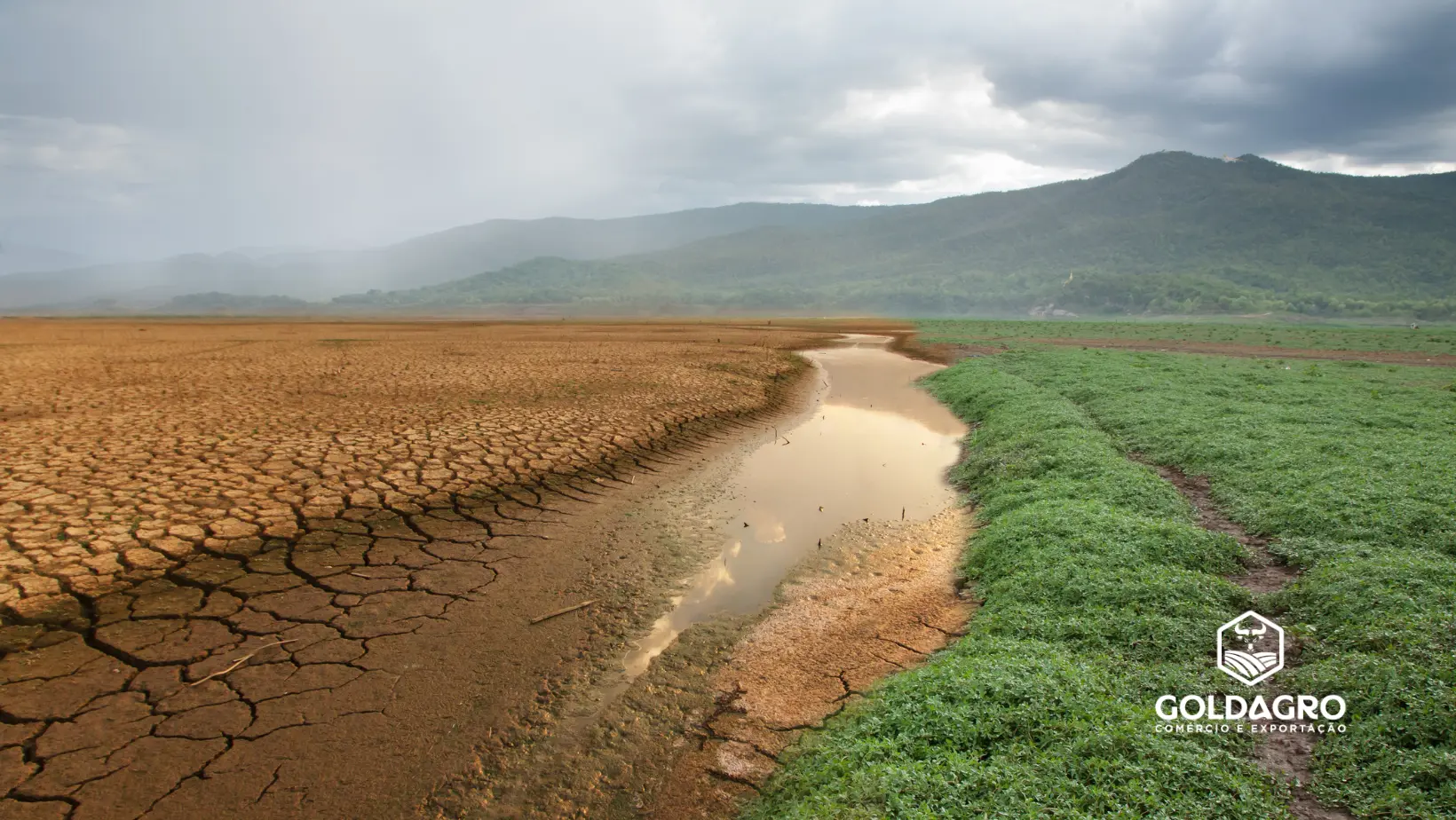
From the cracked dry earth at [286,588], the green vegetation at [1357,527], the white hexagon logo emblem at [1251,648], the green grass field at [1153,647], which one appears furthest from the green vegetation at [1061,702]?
the cracked dry earth at [286,588]

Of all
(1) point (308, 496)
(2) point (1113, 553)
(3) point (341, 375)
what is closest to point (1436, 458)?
(2) point (1113, 553)

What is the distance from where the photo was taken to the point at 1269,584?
586cm

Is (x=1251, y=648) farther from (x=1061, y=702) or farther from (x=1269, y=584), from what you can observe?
(x=1061, y=702)

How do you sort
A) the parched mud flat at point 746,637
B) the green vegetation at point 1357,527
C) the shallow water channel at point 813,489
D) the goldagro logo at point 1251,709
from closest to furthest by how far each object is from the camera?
the green vegetation at point 1357,527 < the goldagro logo at point 1251,709 < the parched mud flat at point 746,637 < the shallow water channel at point 813,489

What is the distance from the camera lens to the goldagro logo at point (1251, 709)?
379 centimetres

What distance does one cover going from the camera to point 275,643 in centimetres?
531

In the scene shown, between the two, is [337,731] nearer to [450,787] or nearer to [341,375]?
[450,787]

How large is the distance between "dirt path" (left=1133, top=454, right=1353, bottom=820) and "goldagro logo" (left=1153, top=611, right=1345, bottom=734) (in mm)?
58

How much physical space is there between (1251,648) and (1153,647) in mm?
746

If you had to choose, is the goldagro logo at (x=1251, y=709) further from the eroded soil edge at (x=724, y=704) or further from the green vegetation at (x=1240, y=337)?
the green vegetation at (x=1240, y=337)

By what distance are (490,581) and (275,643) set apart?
1902 mm

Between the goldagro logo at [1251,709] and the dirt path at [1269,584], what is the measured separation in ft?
0.19

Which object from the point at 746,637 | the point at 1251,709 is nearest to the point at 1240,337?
the point at 1251,709

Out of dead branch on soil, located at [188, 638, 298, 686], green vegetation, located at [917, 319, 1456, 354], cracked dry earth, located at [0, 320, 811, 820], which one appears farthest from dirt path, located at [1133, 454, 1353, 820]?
green vegetation, located at [917, 319, 1456, 354]
